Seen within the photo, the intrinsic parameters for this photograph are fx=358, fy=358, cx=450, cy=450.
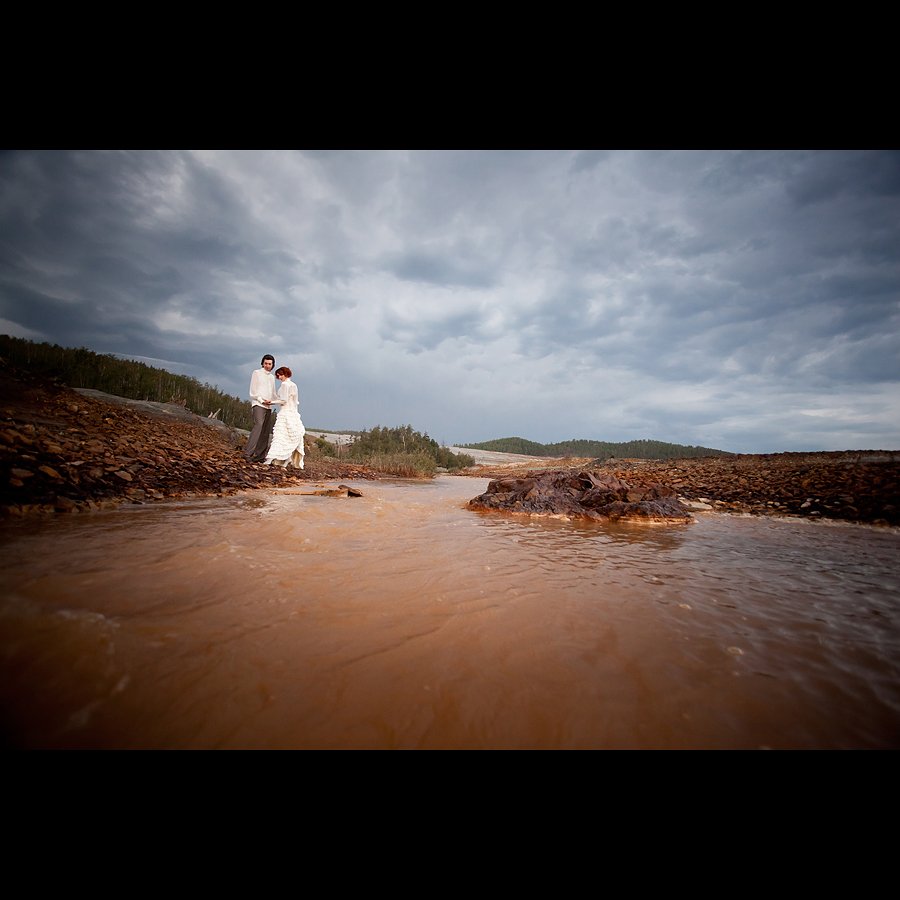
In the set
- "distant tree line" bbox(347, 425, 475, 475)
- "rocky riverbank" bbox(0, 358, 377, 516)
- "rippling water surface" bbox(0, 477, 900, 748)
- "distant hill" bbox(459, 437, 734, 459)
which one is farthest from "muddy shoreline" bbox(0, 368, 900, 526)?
"distant hill" bbox(459, 437, 734, 459)

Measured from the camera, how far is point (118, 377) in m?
11.9

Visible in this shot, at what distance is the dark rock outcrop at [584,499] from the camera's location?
4.54 meters

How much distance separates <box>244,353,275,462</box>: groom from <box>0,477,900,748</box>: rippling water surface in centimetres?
565

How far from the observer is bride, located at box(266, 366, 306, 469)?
8.31m

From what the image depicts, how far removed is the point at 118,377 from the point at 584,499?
14994mm

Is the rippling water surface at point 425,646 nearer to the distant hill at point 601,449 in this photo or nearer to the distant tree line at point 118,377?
the distant tree line at point 118,377

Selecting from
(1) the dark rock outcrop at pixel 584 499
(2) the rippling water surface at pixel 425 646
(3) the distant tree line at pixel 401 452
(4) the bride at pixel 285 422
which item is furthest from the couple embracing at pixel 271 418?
(2) the rippling water surface at pixel 425 646

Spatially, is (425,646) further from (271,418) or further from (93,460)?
(271,418)

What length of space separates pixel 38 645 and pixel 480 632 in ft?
5.02

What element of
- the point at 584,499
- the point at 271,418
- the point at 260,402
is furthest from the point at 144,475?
the point at 584,499
